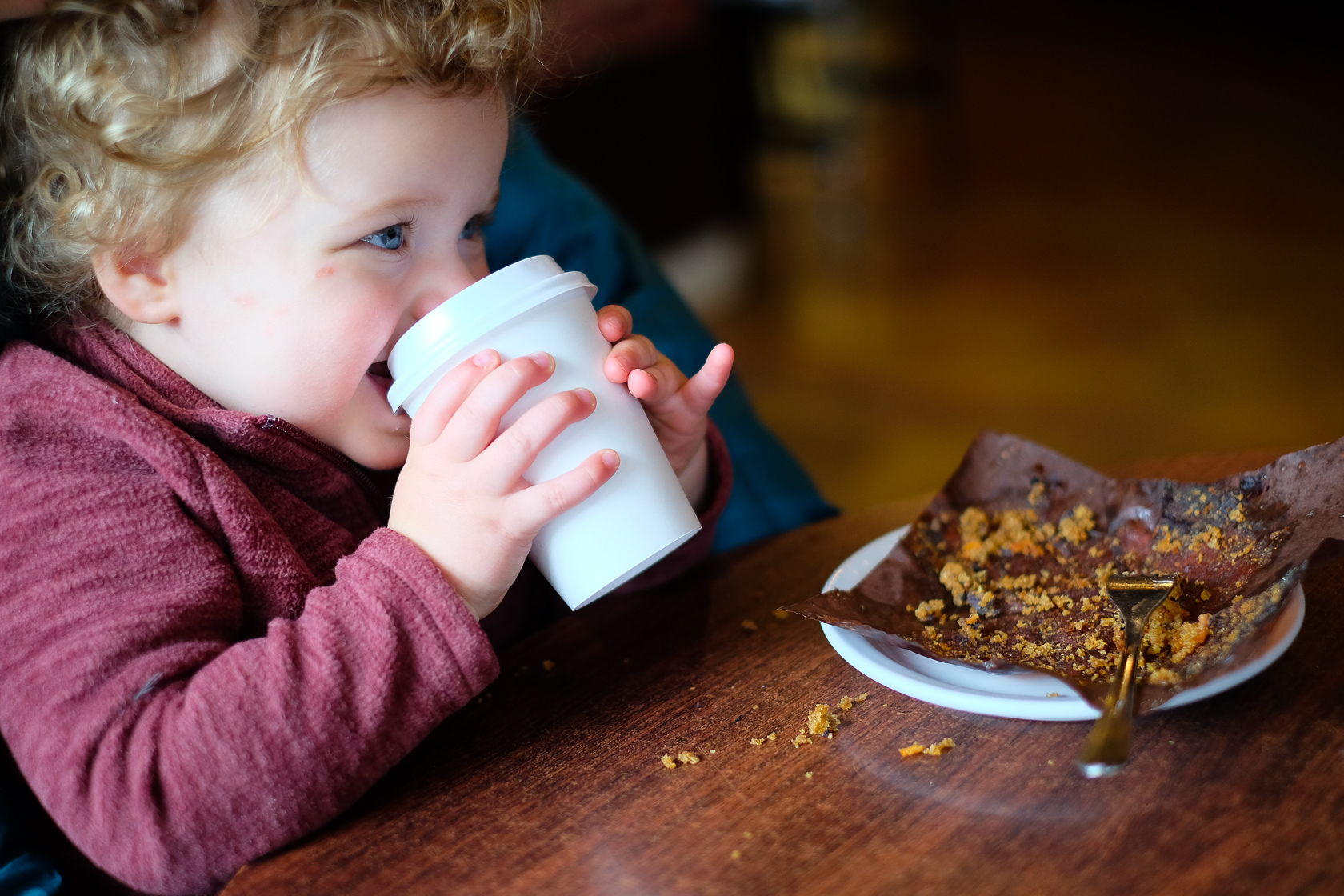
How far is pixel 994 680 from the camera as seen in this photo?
793 mm

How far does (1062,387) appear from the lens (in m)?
3.11

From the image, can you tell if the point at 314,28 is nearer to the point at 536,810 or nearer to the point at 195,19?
the point at 195,19

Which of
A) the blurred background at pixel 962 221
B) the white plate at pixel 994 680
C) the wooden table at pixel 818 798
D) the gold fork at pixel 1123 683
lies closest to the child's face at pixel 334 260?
the wooden table at pixel 818 798

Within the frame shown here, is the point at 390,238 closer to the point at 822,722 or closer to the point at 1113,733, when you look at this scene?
the point at 822,722

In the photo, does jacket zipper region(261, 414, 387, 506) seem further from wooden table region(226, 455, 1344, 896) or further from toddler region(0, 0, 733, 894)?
wooden table region(226, 455, 1344, 896)

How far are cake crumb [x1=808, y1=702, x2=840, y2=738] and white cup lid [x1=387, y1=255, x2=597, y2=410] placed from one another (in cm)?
32

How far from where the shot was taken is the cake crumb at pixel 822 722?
0.77m

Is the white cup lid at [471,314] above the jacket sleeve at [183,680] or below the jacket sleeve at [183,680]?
above

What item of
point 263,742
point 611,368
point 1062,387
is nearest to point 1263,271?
point 1062,387

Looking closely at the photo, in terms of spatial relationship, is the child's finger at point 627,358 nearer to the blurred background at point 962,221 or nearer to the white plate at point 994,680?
the white plate at point 994,680

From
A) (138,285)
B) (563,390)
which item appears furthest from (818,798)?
(138,285)

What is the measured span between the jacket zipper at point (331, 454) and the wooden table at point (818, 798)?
0.78 feet

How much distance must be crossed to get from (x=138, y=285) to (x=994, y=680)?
684 millimetres

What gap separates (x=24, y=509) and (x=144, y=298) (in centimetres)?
20
